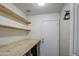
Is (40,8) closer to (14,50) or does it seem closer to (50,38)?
(50,38)

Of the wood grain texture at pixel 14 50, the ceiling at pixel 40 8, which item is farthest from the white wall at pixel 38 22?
the wood grain texture at pixel 14 50

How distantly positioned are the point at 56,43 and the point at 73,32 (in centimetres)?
331

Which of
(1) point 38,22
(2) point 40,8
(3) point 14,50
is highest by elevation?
(2) point 40,8

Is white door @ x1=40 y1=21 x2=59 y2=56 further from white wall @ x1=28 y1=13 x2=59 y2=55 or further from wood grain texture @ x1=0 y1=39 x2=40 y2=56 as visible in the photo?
wood grain texture @ x1=0 y1=39 x2=40 y2=56

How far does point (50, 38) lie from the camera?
172 inches

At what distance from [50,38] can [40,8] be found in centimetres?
146

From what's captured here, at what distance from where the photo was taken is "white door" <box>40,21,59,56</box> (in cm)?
427

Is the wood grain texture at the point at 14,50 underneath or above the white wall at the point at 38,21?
underneath

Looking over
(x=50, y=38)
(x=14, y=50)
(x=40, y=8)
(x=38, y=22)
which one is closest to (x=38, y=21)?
(x=38, y=22)

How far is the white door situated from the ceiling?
1.80 feet

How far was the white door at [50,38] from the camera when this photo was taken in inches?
168

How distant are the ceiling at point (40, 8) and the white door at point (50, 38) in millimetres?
548

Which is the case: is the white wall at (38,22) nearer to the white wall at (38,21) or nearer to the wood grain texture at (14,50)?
the white wall at (38,21)

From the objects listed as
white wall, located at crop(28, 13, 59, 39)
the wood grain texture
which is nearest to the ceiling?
white wall, located at crop(28, 13, 59, 39)
